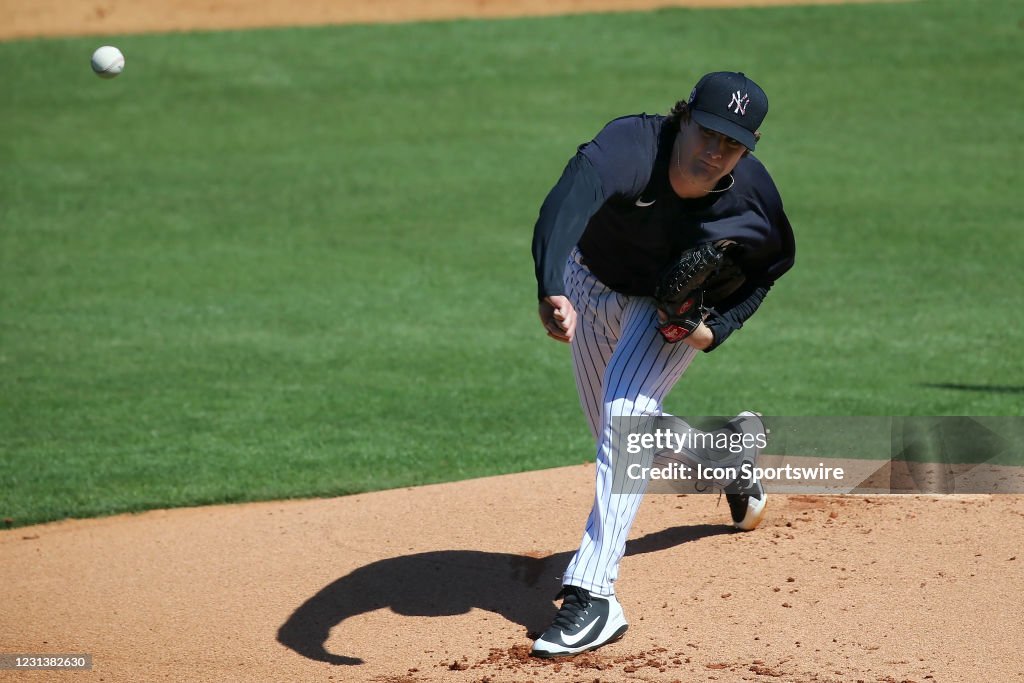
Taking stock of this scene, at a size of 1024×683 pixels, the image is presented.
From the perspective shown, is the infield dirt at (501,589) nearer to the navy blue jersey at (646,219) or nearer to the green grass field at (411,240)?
the green grass field at (411,240)

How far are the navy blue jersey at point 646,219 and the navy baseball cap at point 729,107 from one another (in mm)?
169

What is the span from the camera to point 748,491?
16.4 ft

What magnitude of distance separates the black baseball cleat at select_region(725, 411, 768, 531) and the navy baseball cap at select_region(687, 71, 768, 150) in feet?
4.41

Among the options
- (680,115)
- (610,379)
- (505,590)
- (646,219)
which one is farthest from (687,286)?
(505,590)

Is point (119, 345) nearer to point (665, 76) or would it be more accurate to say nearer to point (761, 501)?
point (761, 501)

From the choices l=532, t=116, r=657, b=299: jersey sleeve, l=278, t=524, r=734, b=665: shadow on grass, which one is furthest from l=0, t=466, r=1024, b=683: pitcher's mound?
l=532, t=116, r=657, b=299: jersey sleeve

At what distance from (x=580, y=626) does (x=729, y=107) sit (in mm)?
Result: 1720

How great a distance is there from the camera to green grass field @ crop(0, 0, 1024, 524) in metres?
7.39

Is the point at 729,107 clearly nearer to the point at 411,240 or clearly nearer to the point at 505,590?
→ the point at 505,590

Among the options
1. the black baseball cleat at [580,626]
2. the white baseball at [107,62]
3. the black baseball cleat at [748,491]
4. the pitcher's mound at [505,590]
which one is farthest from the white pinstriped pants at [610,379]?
the white baseball at [107,62]

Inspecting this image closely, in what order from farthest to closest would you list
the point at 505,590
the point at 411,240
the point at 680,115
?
the point at 411,240 → the point at 505,590 → the point at 680,115

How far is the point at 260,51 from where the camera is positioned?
18.0 meters

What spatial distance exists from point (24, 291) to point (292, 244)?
7.84ft

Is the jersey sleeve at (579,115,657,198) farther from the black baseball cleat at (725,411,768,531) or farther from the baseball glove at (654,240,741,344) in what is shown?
the black baseball cleat at (725,411,768,531)
